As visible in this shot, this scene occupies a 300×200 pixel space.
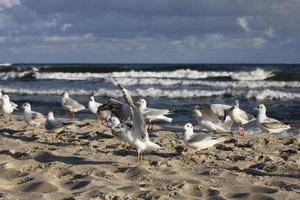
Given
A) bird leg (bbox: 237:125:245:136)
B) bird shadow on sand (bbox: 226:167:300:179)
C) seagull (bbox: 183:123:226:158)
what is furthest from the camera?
bird leg (bbox: 237:125:245:136)

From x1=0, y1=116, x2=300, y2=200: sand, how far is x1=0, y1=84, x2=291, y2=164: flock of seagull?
0.88 feet

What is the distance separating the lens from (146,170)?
22.9 ft

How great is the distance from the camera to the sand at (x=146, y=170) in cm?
593

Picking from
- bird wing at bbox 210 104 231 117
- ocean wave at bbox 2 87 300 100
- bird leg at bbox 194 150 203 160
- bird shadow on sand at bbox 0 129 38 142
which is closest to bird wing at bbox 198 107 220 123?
bird wing at bbox 210 104 231 117

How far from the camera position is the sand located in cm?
593

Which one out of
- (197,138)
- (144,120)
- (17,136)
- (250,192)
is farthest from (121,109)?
(17,136)

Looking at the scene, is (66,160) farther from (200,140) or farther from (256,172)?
(256,172)

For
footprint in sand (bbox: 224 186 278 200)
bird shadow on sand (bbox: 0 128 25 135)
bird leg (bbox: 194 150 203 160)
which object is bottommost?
bird shadow on sand (bbox: 0 128 25 135)

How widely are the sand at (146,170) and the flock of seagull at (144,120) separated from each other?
0.27 metres

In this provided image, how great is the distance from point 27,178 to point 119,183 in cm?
114

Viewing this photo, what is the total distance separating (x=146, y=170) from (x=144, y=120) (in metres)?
0.87

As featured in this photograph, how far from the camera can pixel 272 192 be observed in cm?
585

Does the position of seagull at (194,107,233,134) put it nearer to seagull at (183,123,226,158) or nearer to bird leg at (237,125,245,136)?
bird leg at (237,125,245,136)

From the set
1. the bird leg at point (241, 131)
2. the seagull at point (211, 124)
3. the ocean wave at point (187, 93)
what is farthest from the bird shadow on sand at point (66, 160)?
the ocean wave at point (187, 93)
